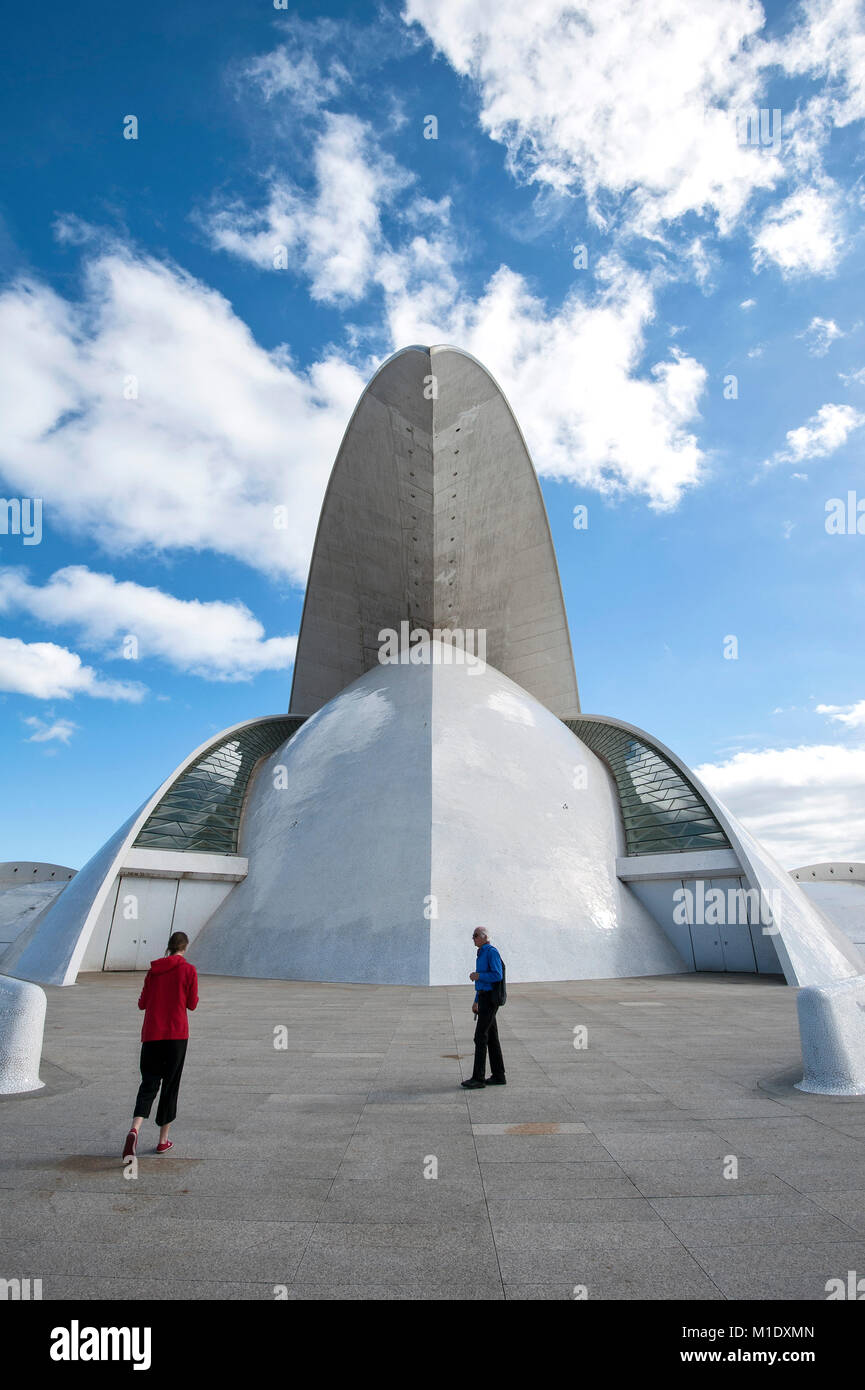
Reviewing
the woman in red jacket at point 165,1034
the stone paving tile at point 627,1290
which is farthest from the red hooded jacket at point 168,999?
the stone paving tile at point 627,1290

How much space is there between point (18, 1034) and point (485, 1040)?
4.29m

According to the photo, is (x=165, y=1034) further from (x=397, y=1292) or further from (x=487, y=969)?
(x=487, y=969)

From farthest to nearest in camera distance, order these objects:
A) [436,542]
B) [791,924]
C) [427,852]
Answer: [436,542], [427,852], [791,924]

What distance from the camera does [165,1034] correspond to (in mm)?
5027

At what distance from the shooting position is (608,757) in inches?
999

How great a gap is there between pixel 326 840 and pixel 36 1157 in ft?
49.2

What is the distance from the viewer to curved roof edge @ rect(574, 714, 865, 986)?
1606cm

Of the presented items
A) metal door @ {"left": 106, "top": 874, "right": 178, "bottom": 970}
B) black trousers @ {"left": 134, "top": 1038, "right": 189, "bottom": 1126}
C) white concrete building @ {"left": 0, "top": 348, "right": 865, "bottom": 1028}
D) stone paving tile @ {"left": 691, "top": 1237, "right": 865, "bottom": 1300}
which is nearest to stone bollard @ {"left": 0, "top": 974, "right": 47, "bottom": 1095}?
black trousers @ {"left": 134, "top": 1038, "right": 189, "bottom": 1126}

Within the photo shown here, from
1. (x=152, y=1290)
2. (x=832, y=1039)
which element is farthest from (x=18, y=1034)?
(x=832, y=1039)

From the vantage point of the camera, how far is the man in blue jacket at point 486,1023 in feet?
21.2

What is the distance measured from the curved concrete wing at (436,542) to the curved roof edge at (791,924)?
12060 mm

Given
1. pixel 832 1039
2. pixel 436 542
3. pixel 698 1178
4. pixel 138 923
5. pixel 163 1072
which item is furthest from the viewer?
pixel 436 542
